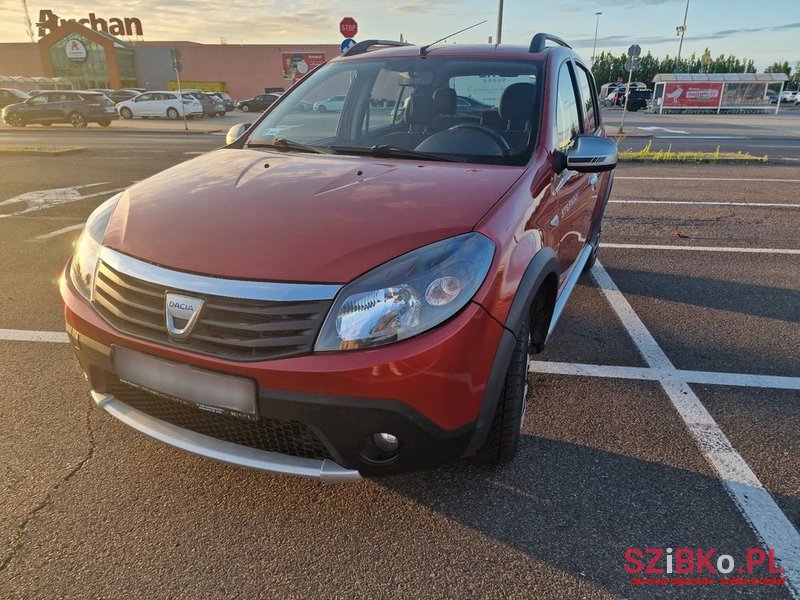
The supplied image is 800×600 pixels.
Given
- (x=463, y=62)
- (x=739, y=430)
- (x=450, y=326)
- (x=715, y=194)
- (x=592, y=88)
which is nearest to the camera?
(x=450, y=326)

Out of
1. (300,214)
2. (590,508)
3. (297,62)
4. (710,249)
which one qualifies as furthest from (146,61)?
(590,508)

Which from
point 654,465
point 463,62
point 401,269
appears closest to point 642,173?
point 463,62

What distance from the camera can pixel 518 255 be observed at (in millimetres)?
2078

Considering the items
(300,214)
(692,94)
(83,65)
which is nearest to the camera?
(300,214)

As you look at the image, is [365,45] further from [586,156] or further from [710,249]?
[710,249]

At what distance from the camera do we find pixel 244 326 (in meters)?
1.77

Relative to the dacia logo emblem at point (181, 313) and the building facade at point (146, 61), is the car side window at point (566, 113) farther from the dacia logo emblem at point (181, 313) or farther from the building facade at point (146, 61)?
the building facade at point (146, 61)

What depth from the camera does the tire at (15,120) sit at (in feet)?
73.5

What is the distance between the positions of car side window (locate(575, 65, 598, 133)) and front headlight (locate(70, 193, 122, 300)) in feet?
9.91

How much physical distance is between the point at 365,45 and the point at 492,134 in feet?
5.19

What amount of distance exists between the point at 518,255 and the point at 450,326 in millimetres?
497

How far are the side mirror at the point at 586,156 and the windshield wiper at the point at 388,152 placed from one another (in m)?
0.54

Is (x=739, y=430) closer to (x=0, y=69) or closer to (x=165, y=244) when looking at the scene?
(x=165, y=244)

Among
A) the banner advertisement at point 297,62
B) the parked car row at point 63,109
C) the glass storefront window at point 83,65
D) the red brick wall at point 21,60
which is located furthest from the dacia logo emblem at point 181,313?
the red brick wall at point 21,60
